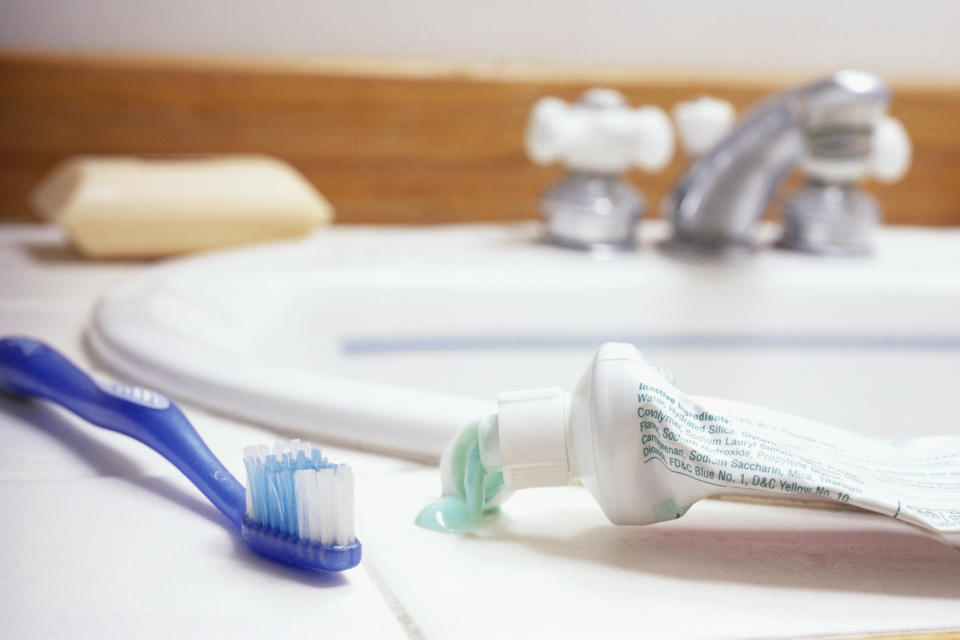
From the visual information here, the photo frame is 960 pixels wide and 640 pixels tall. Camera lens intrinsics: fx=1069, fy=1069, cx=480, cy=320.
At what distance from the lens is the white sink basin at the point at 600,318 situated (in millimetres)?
590

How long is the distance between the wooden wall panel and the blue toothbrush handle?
362mm

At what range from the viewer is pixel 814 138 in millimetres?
611

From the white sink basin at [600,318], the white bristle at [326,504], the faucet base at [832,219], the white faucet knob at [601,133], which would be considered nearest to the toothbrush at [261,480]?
the white bristle at [326,504]

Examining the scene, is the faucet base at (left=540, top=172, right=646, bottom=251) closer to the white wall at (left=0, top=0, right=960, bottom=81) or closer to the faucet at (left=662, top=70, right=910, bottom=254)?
the faucet at (left=662, top=70, right=910, bottom=254)

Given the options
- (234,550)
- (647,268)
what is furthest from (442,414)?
(647,268)

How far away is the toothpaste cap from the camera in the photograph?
278 millimetres

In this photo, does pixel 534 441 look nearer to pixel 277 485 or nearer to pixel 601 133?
pixel 277 485

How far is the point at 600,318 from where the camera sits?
63 centimetres

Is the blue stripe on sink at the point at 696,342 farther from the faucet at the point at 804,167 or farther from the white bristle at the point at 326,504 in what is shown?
the white bristle at the point at 326,504

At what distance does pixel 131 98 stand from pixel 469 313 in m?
0.29

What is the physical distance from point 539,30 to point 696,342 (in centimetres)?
28

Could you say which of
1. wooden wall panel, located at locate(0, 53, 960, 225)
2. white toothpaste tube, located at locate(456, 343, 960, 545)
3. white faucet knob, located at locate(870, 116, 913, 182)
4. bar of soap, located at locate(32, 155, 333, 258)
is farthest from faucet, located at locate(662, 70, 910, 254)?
white toothpaste tube, located at locate(456, 343, 960, 545)

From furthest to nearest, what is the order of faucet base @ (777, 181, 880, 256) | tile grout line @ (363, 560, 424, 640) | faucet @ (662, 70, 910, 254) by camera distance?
faucet base @ (777, 181, 880, 256), faucet @ (662, 70, 910, 254), tile grout line @ (363, 560, 424, 640)

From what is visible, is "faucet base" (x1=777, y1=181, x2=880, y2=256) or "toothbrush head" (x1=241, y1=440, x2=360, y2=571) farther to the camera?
"faucet base" (x1=777, y1=181, x2=880, y2=256)
